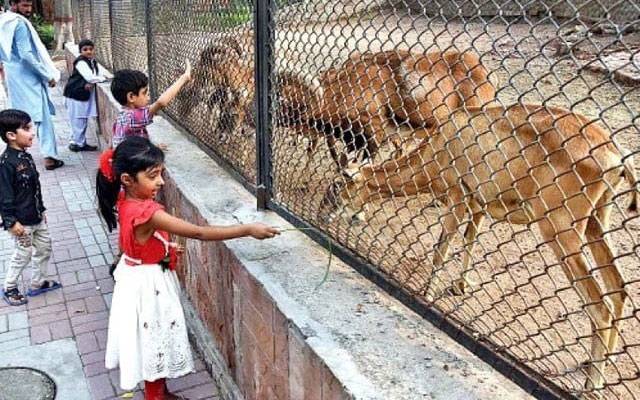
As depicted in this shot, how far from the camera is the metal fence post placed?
318 centimetres

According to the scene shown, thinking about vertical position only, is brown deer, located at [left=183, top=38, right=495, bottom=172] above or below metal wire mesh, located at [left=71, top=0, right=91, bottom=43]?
below

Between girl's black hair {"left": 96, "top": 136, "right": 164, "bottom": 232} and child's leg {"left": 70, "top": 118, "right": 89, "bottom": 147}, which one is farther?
child's leg {"left": 70, "top": 118, "right": 89, "bottom": 147}

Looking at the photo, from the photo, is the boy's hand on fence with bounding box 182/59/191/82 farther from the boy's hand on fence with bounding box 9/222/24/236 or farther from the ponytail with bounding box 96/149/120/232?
the boy's hand on fence with bounding box 9/222/24/236

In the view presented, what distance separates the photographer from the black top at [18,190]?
13.8 ft

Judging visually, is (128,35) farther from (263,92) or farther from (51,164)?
(263,92)

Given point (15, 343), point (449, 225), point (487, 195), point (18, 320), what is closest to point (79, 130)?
point (18, 320)

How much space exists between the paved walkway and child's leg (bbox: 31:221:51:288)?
0.47ft

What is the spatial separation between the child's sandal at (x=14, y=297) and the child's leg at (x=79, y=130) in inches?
170

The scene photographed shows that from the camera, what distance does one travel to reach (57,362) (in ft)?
12.4

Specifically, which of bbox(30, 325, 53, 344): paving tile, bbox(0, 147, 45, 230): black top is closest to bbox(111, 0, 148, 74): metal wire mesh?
bbox(0, 147, 45, 230): black top

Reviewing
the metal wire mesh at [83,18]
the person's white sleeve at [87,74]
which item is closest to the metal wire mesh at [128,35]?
the person's white sleeve at [87,74]

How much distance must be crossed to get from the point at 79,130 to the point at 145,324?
599 cm

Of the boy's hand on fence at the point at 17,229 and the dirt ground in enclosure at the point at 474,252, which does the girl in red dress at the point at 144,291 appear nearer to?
the dirt ground in enclosure at the point at 474,252

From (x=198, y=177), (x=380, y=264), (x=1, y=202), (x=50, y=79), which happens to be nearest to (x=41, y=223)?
(x=1, y=202)
